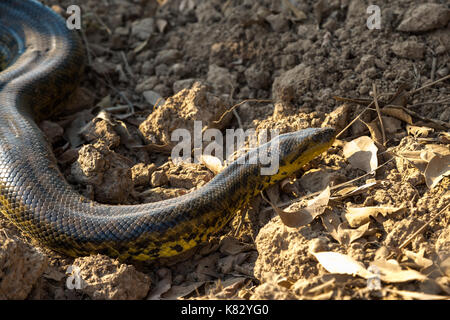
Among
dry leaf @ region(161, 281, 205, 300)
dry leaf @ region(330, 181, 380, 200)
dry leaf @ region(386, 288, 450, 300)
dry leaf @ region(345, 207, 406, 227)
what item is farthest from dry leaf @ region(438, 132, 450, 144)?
dry leaf @ region(161, 281, 205, 300)

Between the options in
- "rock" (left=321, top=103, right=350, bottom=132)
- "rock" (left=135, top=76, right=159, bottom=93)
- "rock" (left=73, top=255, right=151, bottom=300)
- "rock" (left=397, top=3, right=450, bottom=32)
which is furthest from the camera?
"rock" (left=135, top=76, right=159, bottom=93)

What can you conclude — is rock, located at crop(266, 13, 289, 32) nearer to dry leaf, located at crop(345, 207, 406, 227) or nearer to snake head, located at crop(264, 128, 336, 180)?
snake head, located at crop(264, 128, 336, 180)

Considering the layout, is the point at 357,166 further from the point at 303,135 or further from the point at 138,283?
the point at 138,283

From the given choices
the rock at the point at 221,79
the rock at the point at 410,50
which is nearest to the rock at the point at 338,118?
the rock at the point at 410,50

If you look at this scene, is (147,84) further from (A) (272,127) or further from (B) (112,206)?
(B) (112,206)

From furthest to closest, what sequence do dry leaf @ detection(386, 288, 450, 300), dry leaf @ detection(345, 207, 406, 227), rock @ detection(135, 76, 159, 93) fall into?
rock @ detection(135, 76, 159, 93) → dry leaf @ detection(345, 207, 406, 227) → dry leaf @ detection(386, 288, 450, 300)

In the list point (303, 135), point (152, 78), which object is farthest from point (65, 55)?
point (303, 135)

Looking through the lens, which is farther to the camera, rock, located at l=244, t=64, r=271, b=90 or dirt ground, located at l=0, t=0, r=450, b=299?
rock, located at l=244, t=64, r=271, b=90
